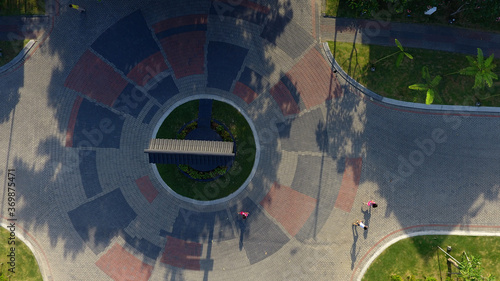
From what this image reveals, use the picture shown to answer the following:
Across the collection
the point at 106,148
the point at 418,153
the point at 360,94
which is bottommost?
the point at 106,148

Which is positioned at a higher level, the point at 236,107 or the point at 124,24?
the point at 124,24

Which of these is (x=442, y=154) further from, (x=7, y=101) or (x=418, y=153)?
(x=7, y=101)

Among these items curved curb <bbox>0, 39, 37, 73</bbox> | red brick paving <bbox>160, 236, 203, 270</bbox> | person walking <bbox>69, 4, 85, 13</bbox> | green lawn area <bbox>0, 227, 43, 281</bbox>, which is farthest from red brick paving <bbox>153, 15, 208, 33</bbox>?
green lawn area <bbox>0, 227, 43, 281</bbox>

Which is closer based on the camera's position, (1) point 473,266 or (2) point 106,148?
(1) point 473,266

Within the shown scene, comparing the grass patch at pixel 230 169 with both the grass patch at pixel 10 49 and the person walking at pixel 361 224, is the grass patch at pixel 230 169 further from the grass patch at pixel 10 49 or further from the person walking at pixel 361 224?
the grass patch at pixel 10 49

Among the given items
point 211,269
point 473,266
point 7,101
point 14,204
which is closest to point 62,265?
point 14,204

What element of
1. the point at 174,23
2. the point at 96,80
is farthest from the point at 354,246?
the point at 96,80
